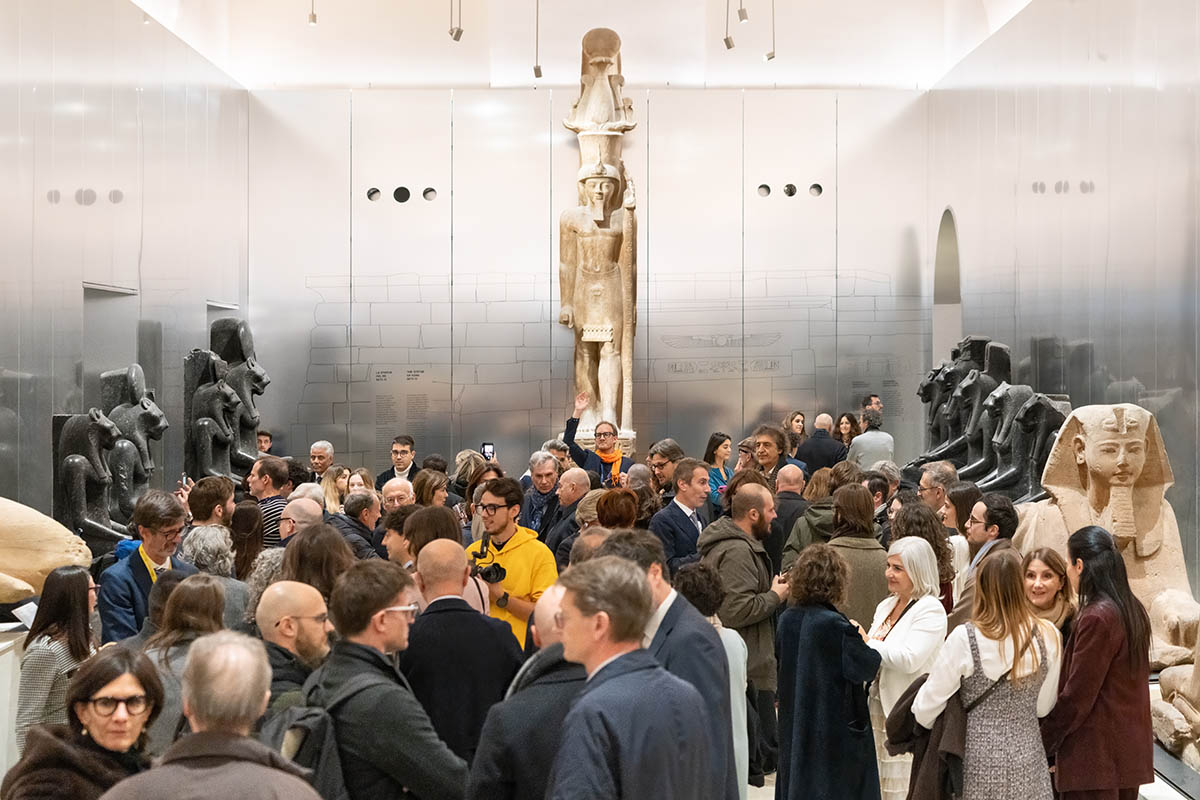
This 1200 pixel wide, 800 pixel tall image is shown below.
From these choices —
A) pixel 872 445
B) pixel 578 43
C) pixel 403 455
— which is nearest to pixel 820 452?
pixel 872 445

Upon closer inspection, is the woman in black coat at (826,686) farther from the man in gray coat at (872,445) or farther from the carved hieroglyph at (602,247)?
the carved hieroglyph at (602,247)

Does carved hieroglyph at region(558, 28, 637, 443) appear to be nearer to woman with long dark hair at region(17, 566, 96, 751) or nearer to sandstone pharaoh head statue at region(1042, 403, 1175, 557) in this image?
sandstone pharaoh head statue at region(1042, 403, 1175, 557)

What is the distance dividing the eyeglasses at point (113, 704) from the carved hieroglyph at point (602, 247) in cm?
1030

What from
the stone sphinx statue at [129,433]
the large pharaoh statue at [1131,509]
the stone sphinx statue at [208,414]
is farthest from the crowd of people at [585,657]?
the stone sphinx statue at [208,414]

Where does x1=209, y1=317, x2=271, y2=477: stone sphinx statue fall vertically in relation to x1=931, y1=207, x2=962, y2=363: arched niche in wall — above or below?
below

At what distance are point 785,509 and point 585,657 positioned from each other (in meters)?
4.19

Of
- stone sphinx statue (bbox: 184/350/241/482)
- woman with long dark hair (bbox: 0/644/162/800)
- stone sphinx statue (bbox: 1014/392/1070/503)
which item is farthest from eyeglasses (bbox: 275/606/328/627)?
stone sphinx statue (bbox: 184/350/241/482)

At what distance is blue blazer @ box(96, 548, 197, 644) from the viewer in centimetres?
506

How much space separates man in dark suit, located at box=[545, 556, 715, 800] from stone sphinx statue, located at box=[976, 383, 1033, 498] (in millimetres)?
7299

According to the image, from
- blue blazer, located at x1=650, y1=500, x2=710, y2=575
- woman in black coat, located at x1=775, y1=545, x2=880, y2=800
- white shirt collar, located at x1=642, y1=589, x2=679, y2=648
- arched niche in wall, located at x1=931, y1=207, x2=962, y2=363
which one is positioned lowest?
woman in black coat, located at x1=775, y1=545, x2=880, y2=800

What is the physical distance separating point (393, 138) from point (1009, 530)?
999cm

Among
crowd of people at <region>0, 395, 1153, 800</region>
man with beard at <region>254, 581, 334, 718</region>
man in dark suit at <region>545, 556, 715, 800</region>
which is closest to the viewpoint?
man in dark suit at <region>545, 556, 715, 800</region>

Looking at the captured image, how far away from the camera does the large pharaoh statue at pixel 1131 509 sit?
276 inches

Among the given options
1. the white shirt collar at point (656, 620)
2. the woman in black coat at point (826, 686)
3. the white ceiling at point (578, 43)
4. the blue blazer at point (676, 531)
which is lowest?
the woman in black coat at point (826, 686)
